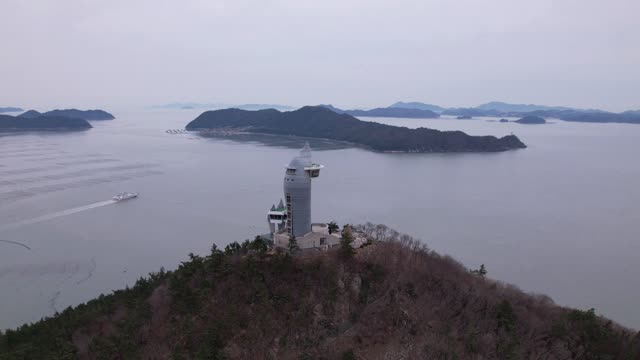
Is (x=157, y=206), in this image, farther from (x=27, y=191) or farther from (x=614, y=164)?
(x=614, y=164)

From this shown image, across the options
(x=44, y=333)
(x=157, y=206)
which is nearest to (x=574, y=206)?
(x=157, y=206)

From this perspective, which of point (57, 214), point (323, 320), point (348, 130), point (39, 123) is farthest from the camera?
point (39, 123)

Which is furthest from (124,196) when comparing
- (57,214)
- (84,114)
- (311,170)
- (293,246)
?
(84,114)

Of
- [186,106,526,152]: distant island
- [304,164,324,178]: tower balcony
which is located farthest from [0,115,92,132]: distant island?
[304,164,324,178]: tower balcony

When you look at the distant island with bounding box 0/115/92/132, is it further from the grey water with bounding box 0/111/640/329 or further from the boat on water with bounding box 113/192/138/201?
the boat on water with bounding box 113/192/138/201

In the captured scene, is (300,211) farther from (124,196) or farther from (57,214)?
(124,196)

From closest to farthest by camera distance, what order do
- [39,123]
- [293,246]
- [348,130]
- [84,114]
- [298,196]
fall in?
[293,246], [298,196], [348,130], [39,123], [84,114]
